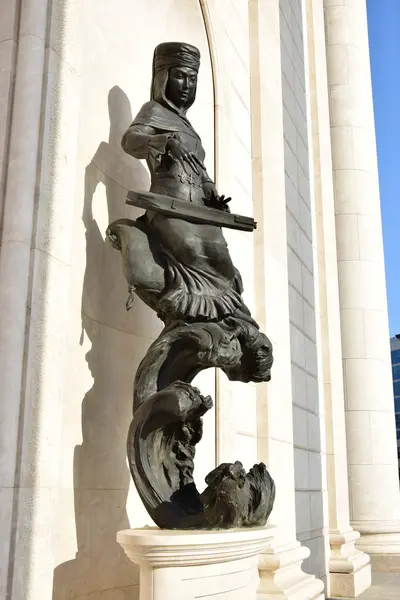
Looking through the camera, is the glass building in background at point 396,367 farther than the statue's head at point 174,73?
Yes

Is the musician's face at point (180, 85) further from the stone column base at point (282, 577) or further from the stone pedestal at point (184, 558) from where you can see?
the stone column base at point (282, 577)

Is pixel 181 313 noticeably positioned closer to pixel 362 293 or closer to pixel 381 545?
pixel 381 545

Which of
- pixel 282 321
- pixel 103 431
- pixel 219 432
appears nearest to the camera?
pixel 103 431

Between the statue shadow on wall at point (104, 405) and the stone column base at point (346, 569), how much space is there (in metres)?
4.53

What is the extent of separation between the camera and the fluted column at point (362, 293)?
1023 centimetres

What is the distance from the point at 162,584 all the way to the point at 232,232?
370 cm

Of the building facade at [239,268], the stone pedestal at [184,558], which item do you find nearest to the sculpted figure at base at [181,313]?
the stone pedestal at [184,558]

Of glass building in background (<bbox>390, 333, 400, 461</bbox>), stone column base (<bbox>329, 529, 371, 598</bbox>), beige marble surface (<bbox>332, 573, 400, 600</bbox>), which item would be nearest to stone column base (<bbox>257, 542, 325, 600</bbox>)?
beige marble surface (<bbox>332, 573, 400, 600</bbox>)

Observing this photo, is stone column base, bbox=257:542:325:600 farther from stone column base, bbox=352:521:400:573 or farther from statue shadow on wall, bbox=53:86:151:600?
stone column base, bbox=352:521:400:573

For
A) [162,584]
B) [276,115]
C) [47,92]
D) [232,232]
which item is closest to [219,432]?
[232,232]

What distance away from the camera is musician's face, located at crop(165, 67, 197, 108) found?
4535 millimetres

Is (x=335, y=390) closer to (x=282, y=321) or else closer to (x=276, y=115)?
(x=282, y=321)

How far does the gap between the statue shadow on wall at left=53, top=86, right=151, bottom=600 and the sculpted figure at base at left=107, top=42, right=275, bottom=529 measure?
1.45 ft

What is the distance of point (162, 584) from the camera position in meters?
3.30
